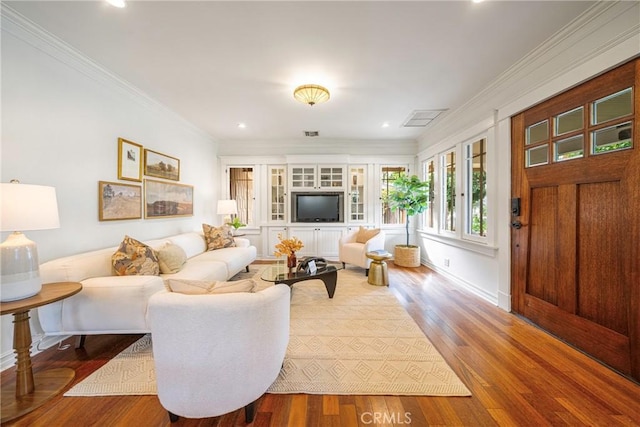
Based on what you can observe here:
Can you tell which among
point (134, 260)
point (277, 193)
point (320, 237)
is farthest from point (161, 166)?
point (320, 237)

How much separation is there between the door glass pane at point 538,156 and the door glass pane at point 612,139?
39 centimetres

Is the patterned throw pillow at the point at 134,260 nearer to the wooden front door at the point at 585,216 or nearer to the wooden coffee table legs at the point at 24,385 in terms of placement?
the wooden coffee table legs at the point at 24,385

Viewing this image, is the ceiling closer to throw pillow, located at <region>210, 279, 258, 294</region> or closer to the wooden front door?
the wooden front door

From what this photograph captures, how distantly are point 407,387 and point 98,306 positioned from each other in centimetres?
246

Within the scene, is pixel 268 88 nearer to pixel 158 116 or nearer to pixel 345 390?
pixel 158 116

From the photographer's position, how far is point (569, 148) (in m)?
2.11

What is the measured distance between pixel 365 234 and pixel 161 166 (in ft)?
11.8

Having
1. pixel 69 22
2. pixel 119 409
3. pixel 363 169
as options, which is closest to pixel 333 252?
pixel 363 169

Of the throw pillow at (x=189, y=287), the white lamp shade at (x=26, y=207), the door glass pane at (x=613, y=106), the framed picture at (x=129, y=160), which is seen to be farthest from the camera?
the framed picture at (x=129, y=160)

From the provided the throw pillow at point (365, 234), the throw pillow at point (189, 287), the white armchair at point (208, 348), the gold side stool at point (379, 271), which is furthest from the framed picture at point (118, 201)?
the throw pillow at point (365, 234)

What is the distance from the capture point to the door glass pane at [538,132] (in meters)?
2.32

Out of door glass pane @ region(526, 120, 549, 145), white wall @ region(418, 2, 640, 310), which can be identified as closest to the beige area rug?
white wall @ region(418, 2, 640, 310)

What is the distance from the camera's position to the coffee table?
269cm

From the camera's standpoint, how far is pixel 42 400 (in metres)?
1.51
